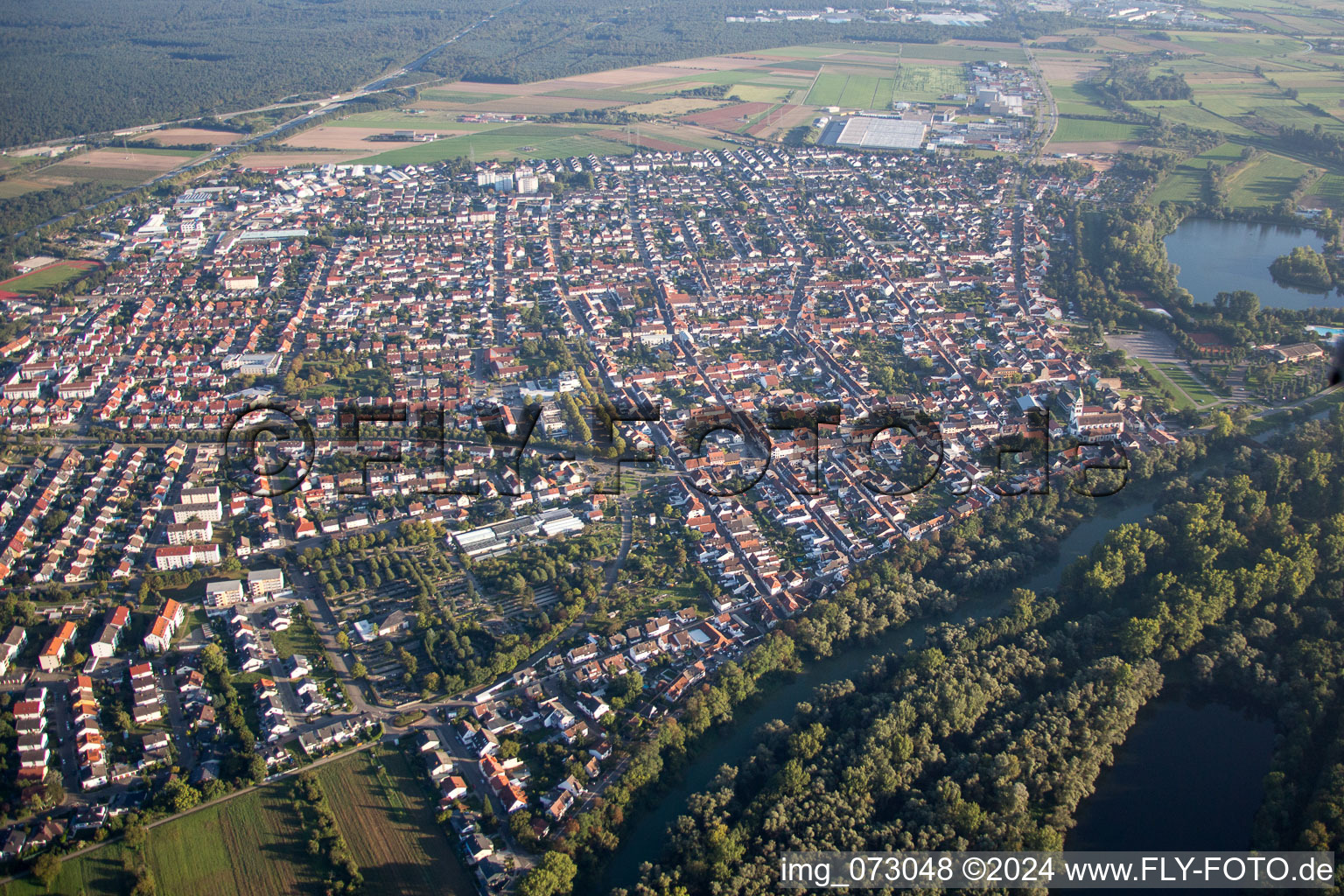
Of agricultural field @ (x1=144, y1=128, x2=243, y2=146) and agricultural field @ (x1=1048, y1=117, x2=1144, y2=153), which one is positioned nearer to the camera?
agricultural field @ (x1=1048, y1=117, x2=1144, y2=153)

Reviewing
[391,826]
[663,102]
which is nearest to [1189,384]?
[391,826]

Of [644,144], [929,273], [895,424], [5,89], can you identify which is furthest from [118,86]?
[895,424]

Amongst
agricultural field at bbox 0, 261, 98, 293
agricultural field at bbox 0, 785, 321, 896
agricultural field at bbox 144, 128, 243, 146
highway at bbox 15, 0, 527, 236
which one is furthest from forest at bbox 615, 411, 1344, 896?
agricultural field at bbox 144, 128, 243, 146

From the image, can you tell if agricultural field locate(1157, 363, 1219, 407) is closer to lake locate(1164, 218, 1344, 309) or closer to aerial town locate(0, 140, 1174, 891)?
aerial town locate(0, 140, 1174, 891)

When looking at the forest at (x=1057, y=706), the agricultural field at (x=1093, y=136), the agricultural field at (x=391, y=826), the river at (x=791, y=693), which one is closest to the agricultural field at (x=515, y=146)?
the agricultural field at (x=1093, y=136)

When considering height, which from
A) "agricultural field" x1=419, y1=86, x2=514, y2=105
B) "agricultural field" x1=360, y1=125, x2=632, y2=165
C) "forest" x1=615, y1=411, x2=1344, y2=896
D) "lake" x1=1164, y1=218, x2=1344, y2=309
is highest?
"agricultural field" x1=419, y1=86, x2=514, y2=105

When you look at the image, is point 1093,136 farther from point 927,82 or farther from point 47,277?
point 47,277
